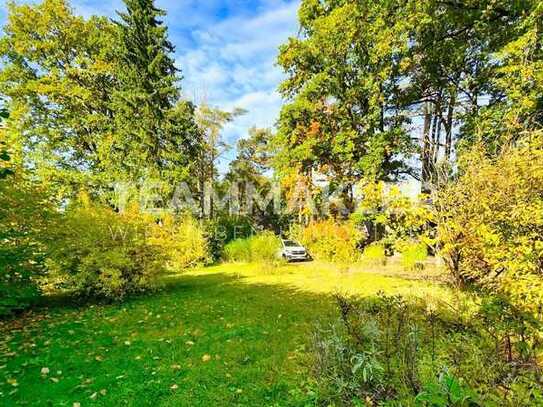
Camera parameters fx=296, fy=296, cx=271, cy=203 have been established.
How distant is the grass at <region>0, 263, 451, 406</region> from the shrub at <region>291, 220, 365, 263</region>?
563cm

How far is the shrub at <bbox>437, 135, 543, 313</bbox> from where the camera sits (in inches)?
148

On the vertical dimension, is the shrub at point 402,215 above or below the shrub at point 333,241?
above

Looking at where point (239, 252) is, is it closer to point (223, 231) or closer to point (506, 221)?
point (223, 231)

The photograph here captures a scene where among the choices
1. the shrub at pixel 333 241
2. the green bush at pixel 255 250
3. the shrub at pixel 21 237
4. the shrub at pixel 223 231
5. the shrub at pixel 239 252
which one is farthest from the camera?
the shrub at pixel 223 231

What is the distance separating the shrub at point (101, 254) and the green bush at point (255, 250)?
6.91 meters

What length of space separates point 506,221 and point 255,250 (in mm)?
11873

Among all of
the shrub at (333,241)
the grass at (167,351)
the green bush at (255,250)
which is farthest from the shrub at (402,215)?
the green bush at (255,250)

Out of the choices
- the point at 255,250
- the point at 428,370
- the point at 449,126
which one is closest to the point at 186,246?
the point at 255,250

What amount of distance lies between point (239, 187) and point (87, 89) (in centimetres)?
1555

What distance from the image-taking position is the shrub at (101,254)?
273 inches

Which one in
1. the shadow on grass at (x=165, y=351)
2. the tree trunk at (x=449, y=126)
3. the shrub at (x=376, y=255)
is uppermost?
the tree trunk at (x=449, y=126)

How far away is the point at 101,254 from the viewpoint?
7.11 m

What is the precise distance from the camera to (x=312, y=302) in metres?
7.05

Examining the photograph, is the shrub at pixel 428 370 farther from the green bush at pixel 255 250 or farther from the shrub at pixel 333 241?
the green bush at pixel 255 250
